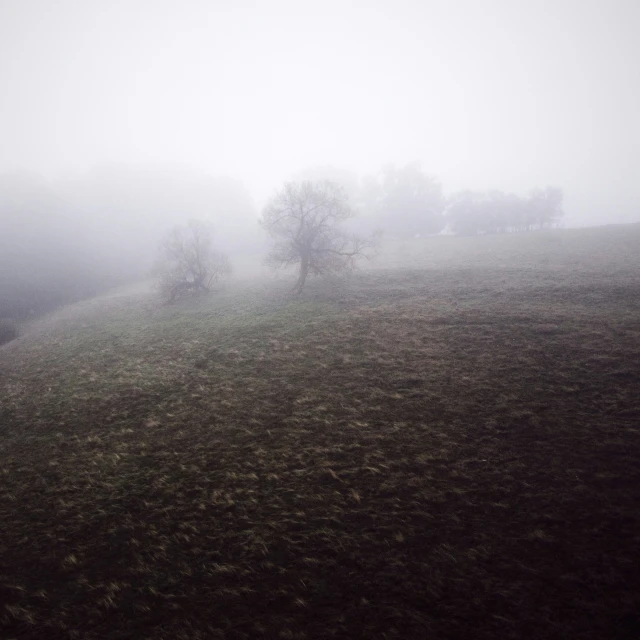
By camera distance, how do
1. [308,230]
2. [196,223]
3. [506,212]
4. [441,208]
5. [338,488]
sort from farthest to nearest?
[441,208]
[506,212]
[196,223]
[308,230]
[338,488]

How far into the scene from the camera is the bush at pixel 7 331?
2934 centimetres

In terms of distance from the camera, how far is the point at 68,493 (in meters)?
9.09

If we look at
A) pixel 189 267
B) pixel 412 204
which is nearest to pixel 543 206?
pixel 412 204

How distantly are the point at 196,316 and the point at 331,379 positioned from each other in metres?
18.4

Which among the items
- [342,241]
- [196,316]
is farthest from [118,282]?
[342,241]

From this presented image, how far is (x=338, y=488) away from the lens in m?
8.23

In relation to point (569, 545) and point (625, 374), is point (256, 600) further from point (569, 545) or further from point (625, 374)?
point (625, 374)

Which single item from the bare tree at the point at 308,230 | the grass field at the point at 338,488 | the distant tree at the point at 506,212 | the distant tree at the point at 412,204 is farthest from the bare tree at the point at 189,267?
the distant tree at the point at 506,212

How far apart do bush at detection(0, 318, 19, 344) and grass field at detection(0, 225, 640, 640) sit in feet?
49.5

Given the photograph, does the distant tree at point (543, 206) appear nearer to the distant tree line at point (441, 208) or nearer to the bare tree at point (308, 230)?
the distant tree line at point (441, 208)

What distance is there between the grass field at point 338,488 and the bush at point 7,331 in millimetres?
15077

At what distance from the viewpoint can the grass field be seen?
570cm

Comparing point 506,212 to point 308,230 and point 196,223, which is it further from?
point 196,223

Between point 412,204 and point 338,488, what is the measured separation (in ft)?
240
